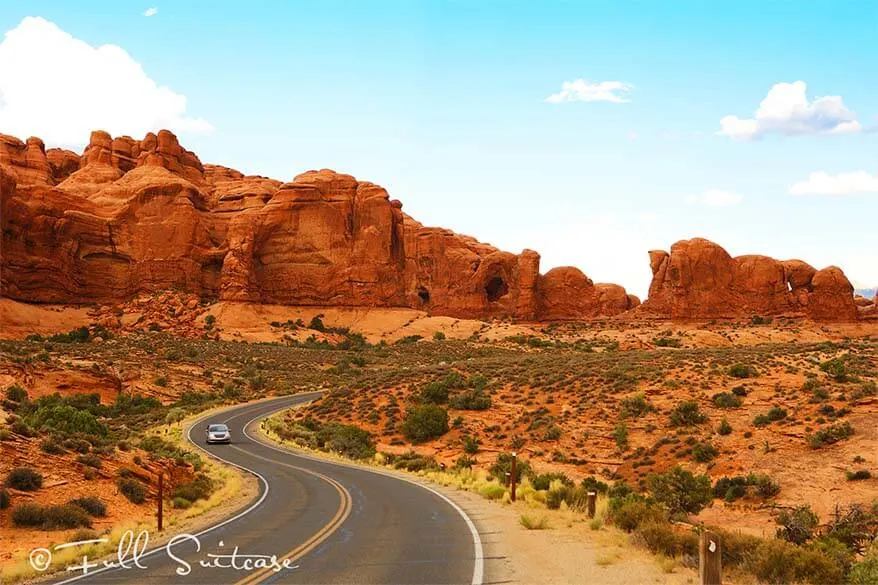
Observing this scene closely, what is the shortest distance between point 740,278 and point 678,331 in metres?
15.9

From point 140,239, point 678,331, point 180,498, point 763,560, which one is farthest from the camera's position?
point 140,239

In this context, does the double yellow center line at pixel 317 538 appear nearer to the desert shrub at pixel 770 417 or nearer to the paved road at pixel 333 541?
the paved road at pixel 333 541

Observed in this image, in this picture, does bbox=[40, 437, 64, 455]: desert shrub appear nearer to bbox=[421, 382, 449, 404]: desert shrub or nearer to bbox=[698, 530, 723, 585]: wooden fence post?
bbox=[698, 530, 723, 585]: wooden fence post

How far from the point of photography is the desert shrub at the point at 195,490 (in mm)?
21766

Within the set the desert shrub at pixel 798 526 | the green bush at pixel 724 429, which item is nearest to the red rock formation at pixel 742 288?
the green bush at pixel 724 429

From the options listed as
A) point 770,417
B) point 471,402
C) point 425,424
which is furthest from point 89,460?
point 770,417

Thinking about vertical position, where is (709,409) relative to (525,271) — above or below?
below

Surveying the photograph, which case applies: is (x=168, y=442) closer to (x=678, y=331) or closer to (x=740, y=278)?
(x=678, y=331)

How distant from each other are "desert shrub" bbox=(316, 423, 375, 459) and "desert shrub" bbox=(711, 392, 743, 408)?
1609 centimetres

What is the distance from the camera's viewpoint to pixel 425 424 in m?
38.7

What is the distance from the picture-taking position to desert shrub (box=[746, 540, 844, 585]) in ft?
32.2

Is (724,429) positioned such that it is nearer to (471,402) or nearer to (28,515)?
(471,402)

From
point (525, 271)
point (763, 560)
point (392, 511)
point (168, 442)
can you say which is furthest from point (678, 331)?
point (763, 560)

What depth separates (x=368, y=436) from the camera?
132 feet
